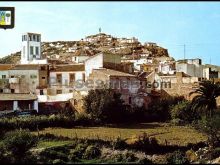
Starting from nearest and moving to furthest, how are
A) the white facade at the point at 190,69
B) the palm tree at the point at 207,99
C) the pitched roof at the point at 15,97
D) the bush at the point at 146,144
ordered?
1. the bush at the point at 146,144
2. the palm tree at the point at 207,99
3. the pitched roof at the point at 15,97
4. the white facade at the point at 190,69

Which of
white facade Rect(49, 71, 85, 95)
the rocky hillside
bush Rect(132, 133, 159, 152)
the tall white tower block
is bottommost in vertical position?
bush Rect(132, 133, 159, 152)

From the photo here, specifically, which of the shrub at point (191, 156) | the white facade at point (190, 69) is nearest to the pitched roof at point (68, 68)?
the white facade at point (190, 69)

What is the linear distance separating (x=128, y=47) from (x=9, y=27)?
96085 mm

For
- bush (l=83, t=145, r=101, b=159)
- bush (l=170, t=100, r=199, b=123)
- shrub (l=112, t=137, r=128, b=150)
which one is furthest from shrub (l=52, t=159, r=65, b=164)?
bush (l=170, t=100, r=199, b=123)

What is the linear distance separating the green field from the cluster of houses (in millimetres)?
7670

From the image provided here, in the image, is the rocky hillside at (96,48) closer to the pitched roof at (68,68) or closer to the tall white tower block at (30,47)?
the tall white tower block at (30,47)

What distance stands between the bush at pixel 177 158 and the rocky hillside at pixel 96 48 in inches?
2545

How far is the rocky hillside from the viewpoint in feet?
357

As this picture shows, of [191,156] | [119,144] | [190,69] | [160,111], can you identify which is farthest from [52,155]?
[190,69]

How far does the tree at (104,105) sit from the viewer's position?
168ft

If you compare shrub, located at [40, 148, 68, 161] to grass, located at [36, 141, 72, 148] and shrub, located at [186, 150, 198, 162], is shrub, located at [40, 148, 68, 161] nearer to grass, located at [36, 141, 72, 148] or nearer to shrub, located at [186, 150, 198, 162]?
grass, located at [36, 141, 72, 148]

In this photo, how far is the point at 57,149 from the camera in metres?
35.5

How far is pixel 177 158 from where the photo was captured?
111 feet

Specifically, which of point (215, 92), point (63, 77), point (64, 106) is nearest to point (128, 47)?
point (63, 77)
